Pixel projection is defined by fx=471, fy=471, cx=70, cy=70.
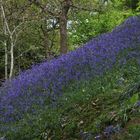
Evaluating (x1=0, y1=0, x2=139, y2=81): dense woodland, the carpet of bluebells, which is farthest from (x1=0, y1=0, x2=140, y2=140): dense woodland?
(x1=0, y1=0, x2=139, y2=81): dense woodland

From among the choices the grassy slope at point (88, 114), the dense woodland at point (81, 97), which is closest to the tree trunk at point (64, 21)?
the dense woodland at point (81, 97)

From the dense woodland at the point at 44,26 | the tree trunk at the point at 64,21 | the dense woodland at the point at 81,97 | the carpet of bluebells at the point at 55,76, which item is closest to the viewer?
the dense woodland at the point at 81,97

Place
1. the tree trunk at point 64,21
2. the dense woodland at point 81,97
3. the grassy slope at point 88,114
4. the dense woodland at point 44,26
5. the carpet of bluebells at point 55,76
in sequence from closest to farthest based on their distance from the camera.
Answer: the grassy slope at point 88,114
the dense woodland at point 81,97
the carpet of bluebells at point 55,76
the tree trunk at point 64,21
the dense woodland at point 44,26

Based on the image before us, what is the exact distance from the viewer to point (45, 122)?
860cm

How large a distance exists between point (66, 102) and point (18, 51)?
1548 centimetres

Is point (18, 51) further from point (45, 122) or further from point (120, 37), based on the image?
point (45, 122)

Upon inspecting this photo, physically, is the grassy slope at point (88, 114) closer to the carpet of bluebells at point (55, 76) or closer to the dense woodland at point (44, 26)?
the carpet of bluebells at point (55, 76)

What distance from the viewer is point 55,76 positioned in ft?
33.6

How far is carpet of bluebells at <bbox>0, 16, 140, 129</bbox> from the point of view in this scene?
9.54 metres

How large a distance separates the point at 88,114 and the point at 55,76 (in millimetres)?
2026

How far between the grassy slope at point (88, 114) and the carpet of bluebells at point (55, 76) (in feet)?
1.02

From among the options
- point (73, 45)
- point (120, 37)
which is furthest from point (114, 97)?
point (73, 45)

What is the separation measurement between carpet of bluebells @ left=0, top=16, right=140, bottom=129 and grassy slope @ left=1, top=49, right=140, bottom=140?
0.31m

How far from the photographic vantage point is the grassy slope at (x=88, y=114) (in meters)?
7.29
